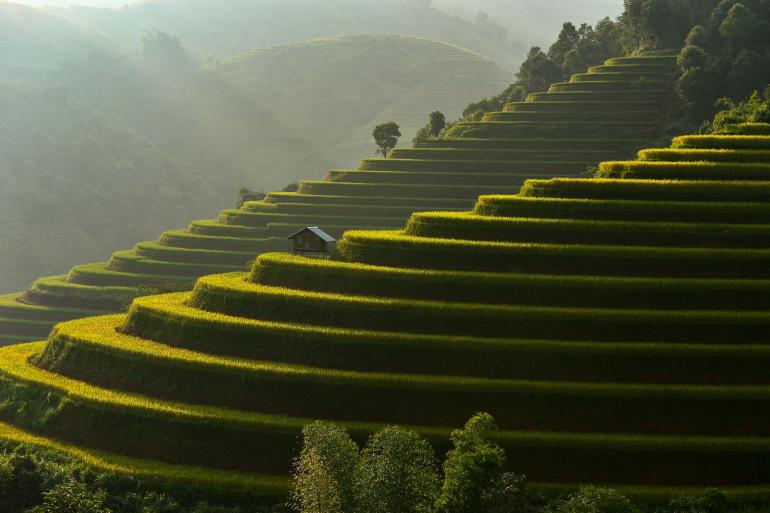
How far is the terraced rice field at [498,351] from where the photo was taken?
39.2 meters

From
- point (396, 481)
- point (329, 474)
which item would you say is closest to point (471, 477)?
point (396, 481)

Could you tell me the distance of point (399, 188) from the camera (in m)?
89.2

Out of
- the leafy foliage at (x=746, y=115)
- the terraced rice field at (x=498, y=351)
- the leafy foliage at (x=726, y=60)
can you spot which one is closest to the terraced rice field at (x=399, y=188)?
the leafy foliage at (x=726, y=60)

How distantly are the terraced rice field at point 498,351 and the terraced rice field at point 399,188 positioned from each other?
36.5 meters

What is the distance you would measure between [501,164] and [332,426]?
5684 centimetres

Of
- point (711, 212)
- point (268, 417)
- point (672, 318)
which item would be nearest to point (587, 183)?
point (711, 212)

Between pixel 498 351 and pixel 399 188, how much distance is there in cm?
4906

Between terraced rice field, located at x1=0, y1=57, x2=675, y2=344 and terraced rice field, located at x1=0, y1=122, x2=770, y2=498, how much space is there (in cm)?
3654

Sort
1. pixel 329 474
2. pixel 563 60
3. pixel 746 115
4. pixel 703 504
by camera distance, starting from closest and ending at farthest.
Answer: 1. pixel 329 474
2. pixel 703 504
3. pixel 746 115
4. pixel 563 60

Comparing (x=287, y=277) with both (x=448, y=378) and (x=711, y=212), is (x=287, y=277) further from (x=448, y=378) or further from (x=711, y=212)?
(x=711, y=212)

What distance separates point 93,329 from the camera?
170 feet

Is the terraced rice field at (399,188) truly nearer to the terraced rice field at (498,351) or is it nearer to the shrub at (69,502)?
the terraced rice field at (498,351)

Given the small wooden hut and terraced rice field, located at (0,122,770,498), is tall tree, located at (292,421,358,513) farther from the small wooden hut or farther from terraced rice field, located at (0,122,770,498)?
the small wooden hut

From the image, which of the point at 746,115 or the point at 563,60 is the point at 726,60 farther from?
the point at 563,60
